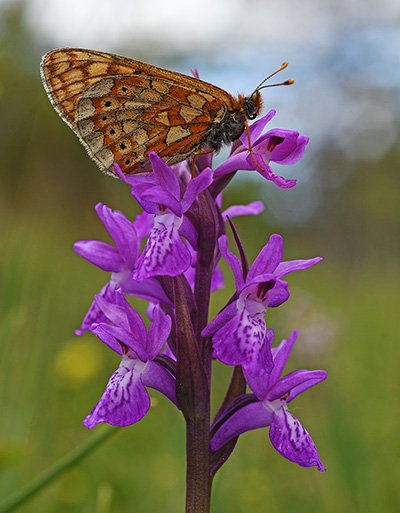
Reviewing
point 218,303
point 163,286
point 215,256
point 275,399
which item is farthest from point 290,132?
point 218,303

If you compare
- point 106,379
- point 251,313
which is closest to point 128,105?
point 251,313

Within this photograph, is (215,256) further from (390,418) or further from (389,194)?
(389,194)

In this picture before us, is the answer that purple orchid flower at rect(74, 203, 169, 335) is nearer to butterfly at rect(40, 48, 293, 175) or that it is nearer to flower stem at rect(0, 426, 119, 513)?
butterfly at rect(40, 48, 293, 175)

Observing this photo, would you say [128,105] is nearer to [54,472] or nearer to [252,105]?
[252,105]

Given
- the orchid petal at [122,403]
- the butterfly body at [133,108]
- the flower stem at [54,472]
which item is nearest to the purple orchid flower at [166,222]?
the butterfly body at [133,108]

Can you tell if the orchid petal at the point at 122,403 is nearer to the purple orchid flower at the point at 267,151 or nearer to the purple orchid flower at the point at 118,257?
the purple orchid flower at the point at 118,257

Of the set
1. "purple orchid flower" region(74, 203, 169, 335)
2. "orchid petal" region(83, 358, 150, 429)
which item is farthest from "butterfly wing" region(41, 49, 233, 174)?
"orchid petal" region(83, 358, 150, 429)

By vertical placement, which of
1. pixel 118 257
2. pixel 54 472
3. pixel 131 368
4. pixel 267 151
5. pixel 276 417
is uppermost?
pixel 267 151
